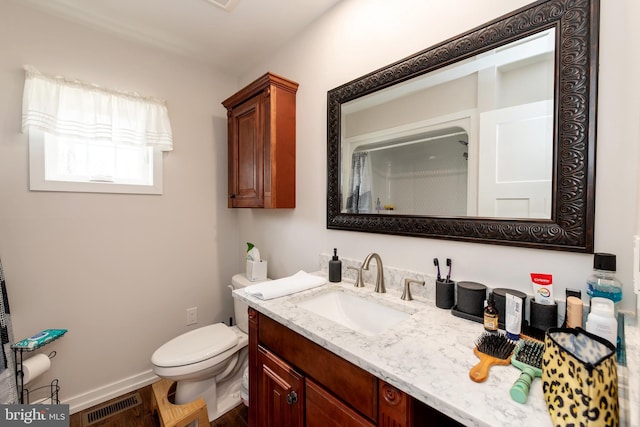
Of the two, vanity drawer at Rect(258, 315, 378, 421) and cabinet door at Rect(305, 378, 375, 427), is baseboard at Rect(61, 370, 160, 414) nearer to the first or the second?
vanity drawer at Rect(258, 315, 378, 421)

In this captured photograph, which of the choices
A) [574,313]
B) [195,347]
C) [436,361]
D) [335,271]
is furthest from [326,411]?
[195,347]

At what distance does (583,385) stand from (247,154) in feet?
6.14

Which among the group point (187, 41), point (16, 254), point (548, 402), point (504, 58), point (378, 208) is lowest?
point (548, 402)

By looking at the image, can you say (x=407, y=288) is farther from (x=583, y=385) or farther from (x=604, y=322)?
(x=583, y=385)

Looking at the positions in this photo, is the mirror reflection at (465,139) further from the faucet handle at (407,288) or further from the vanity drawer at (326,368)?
the vanity drawer at (326,368)

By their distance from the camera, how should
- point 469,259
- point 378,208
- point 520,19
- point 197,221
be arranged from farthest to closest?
point 197,221
point 378,208
point 469,259
point 520,19

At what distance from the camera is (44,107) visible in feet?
5.05

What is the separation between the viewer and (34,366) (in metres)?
1.43

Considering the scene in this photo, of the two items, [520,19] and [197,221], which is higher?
[520,19]

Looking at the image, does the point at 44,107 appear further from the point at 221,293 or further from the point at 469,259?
the point at 469,259

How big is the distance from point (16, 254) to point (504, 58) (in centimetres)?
255

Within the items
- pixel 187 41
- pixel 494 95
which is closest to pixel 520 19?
pixel 494 95

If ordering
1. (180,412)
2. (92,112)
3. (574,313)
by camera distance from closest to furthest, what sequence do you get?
1. (574,313)
2. (180,412)
3. (92,112)

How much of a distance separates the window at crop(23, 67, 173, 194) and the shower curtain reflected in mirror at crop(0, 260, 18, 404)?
656 mm
